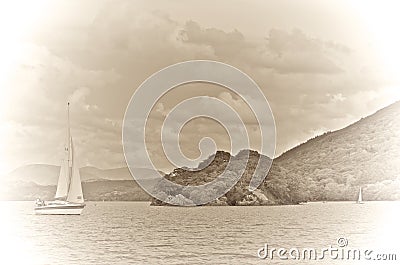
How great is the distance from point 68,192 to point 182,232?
1.36 metres

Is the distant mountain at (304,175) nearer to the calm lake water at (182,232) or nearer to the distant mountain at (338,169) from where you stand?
the distant mountain at (338,169)

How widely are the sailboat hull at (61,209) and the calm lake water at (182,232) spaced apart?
2.7 inches

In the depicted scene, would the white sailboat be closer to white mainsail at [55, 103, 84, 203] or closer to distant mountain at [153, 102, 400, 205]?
white mainsail at [55, 103, 84, 203]

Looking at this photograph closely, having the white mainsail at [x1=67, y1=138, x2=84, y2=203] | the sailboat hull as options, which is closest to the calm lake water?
the sailboat hull

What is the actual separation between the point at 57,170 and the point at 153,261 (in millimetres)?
1427

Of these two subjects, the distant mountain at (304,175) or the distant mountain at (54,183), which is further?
the distant mountain at (304,175)

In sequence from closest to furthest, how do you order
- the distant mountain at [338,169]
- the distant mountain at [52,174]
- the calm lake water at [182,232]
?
the distant mountain at [52,174] < the calm lake water at [182,232] < the distant mountain at [338,169]

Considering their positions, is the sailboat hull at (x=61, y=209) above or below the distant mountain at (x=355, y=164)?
below

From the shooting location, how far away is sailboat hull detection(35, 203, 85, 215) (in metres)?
8.00

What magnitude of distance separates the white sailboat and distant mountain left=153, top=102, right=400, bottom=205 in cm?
102

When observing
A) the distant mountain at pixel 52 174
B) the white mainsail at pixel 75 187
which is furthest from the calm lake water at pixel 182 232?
the distant mountain at pixel 52 174

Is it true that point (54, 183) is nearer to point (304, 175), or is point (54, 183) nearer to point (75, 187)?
point (75, 187)

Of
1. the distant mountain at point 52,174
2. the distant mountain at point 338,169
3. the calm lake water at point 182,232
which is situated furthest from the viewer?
the distant mountain at point 338,169

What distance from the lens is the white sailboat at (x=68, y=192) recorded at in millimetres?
7852
